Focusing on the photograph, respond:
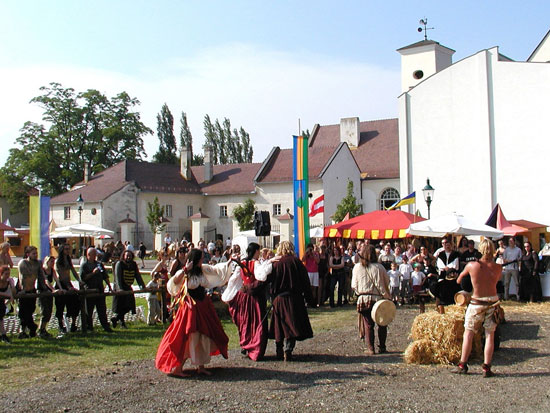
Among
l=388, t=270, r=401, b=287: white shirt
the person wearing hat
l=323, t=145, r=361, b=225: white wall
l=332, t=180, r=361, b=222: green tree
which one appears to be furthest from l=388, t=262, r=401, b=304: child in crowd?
l=323, t=145, r=361, b=225: white wall

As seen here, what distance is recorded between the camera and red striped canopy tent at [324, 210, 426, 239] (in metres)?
20.6

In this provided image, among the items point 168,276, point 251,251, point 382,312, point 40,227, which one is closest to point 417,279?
point 168,276

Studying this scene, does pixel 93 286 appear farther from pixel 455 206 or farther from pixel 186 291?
pixel 455 206

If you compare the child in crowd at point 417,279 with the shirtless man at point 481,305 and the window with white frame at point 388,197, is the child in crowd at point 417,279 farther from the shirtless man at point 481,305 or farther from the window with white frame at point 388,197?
the window with white frame at point 388,197

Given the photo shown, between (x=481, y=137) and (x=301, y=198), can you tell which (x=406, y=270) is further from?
(x=481, y=137)

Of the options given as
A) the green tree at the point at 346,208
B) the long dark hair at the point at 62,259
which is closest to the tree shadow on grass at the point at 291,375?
the long dark hair at the point at 62,259

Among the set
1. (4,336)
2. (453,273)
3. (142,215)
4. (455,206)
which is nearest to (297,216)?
(453,273)

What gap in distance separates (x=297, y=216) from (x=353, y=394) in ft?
32.1

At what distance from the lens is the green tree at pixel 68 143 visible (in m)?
55.7

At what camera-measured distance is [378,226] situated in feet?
69.5

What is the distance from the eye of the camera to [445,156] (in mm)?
33312

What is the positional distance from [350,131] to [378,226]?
35.8 m

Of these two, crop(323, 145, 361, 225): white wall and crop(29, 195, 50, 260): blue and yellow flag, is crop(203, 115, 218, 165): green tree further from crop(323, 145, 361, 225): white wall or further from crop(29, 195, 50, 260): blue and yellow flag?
crop(29, 195, 50, 260): blue and yellow flag

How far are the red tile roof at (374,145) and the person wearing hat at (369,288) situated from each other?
1636 inches
